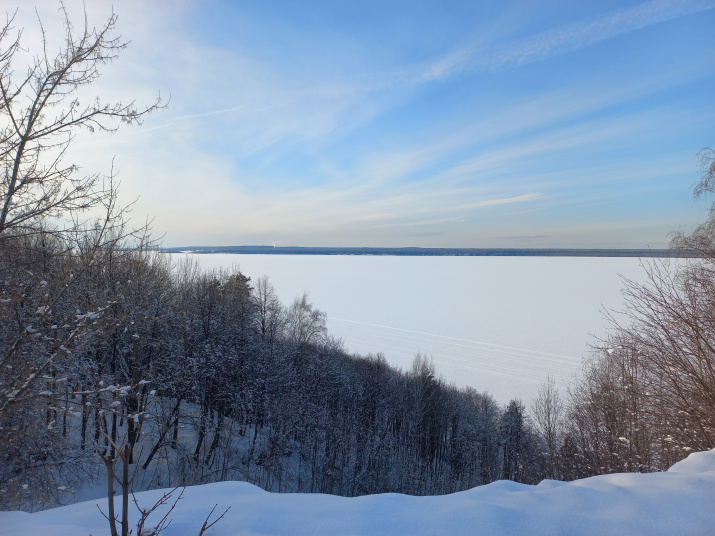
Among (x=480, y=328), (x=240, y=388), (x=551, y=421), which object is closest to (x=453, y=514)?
(x=240, y=388)

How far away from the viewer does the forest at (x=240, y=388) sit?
5770 mm

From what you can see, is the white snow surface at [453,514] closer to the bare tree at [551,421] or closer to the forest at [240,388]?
the forest at [240,388]

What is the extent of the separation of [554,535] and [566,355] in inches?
1907

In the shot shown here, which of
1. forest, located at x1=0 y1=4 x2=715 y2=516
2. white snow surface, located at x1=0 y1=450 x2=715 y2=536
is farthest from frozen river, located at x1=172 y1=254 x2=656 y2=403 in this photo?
white snow surface, located at x1=0 y1=450 x2=715 y2=536

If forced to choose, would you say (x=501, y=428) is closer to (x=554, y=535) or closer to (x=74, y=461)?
(x=74, y=461)

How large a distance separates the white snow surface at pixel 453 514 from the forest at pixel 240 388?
0.83 m

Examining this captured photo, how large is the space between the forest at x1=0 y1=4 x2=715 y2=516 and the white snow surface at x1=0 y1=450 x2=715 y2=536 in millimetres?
835

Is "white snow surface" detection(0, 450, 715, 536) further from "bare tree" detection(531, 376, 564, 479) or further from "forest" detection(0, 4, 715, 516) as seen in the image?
"bare tree" detection(531, 376, 564, 479)

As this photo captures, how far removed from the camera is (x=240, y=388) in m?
21.0

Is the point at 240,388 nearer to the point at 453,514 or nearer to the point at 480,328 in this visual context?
the point at 453,514

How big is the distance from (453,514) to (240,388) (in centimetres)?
1952

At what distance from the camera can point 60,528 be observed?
295 centimetres

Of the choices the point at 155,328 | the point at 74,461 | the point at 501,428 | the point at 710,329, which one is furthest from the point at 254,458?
the point at 501,428

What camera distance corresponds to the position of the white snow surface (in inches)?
118
